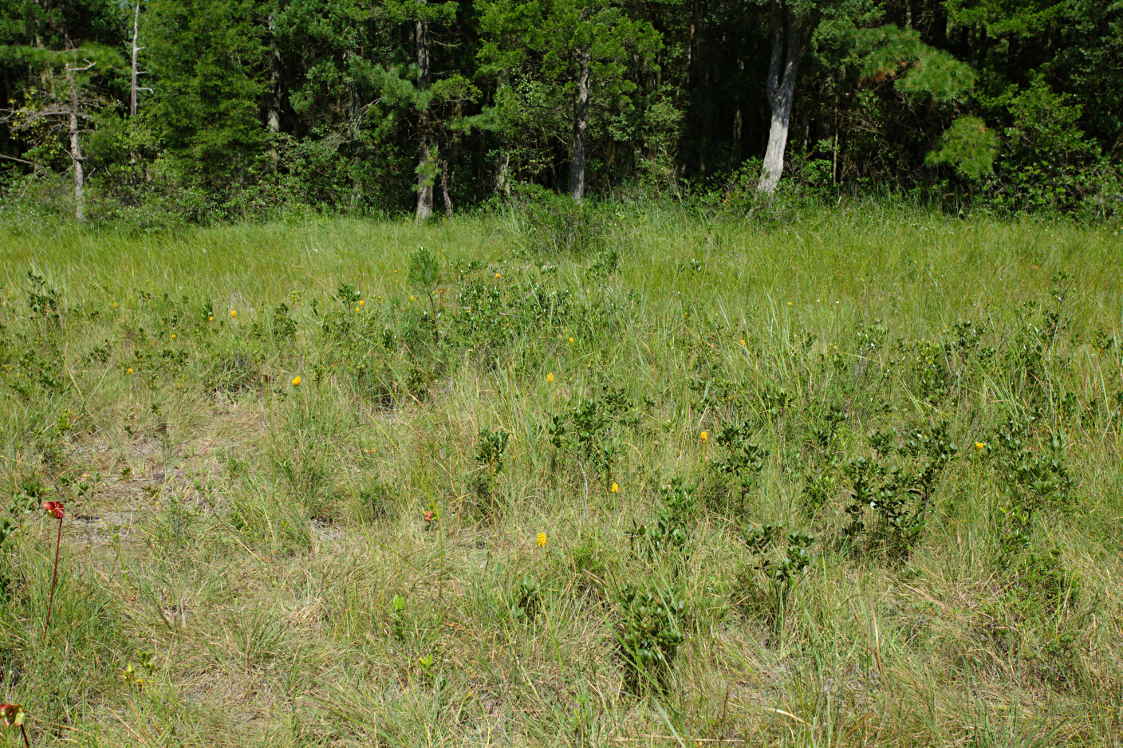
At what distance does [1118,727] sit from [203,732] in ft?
7.63

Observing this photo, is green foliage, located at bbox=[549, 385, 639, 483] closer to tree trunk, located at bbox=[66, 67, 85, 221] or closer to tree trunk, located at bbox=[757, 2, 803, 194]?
tree trunk, located at bbox=[757, 2, 803, 194]

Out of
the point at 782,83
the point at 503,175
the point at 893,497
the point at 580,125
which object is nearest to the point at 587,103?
the point at 580,125

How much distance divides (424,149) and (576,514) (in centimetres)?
1435

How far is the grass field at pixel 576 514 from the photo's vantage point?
2045 mm

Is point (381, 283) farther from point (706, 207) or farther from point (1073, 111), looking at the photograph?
point (1073, 111)

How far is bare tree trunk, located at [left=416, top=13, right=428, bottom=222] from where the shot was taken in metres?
15.0

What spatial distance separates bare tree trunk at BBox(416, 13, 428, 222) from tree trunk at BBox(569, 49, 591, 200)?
2934 mm

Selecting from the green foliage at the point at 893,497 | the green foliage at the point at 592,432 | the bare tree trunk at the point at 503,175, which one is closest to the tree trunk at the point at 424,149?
the bare tree trunk at the point at 503,175

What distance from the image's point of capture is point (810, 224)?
737 centimetres

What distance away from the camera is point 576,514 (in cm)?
284

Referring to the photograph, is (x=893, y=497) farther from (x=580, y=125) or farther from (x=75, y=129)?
(x=75, y=129)

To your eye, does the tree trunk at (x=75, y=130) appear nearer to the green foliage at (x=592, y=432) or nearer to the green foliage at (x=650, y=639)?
the green foliage at (x=592, y=432)

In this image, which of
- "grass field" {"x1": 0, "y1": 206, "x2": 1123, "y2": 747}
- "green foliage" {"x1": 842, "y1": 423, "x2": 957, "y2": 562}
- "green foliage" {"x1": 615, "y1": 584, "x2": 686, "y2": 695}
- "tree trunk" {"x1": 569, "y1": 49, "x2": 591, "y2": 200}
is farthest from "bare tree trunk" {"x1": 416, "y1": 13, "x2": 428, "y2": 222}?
"green foliage" {"x1": 615, "y1": 584, "x2": 686, "y2": 695}

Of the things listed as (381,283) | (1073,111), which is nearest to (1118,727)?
(381,283)
